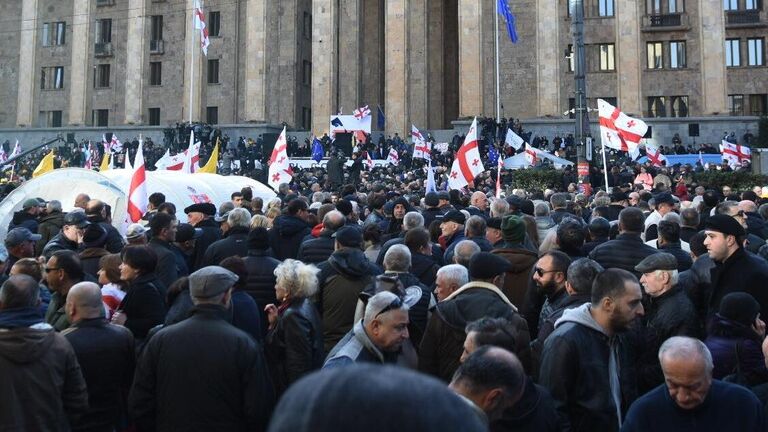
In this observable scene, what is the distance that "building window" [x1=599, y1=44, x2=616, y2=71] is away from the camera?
1709 inches

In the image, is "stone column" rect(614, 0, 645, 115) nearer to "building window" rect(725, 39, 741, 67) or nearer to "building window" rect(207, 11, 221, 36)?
"building window" rect(725, 39, 741, 67)

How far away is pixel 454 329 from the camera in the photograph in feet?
17.4

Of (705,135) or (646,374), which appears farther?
(705,135)

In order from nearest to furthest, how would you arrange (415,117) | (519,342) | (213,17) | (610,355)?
(610,355), (519,342), (415,117), (213,17)

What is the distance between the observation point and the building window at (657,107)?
4297 cm

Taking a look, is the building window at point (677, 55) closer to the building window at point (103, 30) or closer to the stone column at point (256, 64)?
the stone column at point (256, 64)

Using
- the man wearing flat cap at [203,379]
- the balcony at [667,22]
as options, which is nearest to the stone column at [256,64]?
the balcony at [667,22]

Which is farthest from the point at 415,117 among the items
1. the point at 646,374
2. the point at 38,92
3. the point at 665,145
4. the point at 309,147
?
the point at 646,374

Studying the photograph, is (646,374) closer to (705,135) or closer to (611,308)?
(611,308)

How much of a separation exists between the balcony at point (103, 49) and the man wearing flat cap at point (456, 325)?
2047 inches

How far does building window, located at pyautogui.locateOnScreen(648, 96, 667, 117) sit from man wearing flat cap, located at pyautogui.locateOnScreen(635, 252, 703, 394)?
129 ft

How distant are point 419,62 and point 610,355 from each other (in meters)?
41.9

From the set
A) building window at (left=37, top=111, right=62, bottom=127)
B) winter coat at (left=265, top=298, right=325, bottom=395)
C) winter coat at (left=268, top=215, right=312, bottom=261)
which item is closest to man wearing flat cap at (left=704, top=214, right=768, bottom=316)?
winter coat at (left=265, top=298, right=325, bottom=395)

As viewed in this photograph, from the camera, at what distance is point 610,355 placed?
4.71 metres
